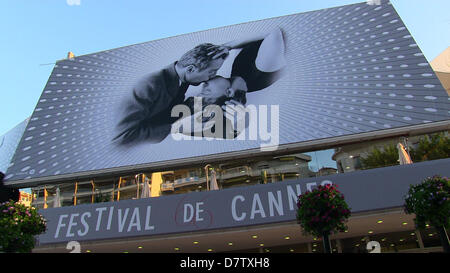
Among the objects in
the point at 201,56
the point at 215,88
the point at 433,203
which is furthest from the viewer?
the point at 201,56

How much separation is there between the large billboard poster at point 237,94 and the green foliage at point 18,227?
27.5 ft

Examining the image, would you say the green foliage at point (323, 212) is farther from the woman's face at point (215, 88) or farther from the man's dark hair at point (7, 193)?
the man's dark hair at point (7, 193)

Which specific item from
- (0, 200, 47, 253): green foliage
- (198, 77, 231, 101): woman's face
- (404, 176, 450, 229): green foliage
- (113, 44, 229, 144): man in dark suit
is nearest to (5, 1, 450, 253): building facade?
(113, 44, 229, 144): man in dark suit

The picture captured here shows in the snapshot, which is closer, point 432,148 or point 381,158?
point 381,158

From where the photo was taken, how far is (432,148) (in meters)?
14.0

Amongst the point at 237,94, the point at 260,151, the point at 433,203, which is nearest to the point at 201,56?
the point at 237,94

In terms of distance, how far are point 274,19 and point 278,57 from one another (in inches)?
129

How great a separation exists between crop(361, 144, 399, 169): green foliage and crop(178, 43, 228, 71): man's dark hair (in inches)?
376

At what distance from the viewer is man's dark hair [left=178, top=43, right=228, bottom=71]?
64.5ft

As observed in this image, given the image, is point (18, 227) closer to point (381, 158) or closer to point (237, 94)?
point (237, 94)

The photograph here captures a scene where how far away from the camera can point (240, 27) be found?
68.7 feet

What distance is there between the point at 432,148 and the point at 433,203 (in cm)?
792

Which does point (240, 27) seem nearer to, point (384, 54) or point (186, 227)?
point (384, 54)

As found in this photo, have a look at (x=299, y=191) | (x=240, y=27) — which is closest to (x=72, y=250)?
(x=299, y=191)
